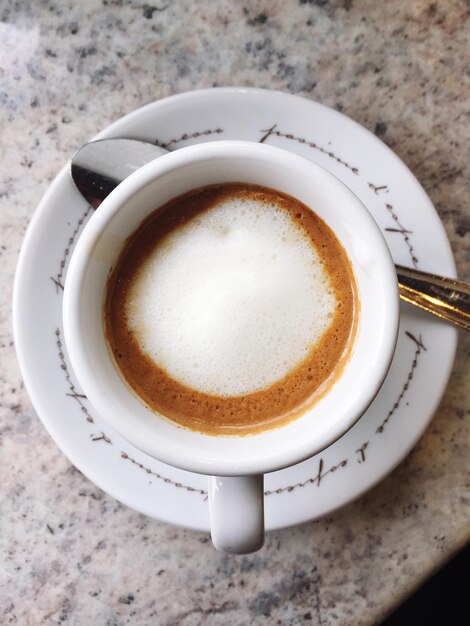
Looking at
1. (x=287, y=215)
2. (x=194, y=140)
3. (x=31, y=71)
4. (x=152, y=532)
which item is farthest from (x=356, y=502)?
(x=31, y=71)

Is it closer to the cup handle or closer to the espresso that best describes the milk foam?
the espresso

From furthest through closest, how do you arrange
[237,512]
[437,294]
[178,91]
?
[178,91], [437,294], [237,512]

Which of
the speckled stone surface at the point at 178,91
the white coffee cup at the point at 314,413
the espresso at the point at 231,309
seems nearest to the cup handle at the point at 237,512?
the white coffee cup at the point at 314,413

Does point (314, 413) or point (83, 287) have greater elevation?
point (83, 287)

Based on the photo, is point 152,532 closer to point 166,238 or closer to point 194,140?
point 166,238

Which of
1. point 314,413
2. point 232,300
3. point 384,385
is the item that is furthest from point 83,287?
point 384,385

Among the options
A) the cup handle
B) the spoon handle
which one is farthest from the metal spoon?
the cup handle

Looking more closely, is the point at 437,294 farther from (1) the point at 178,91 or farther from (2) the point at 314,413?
(1) the point at 178,91
